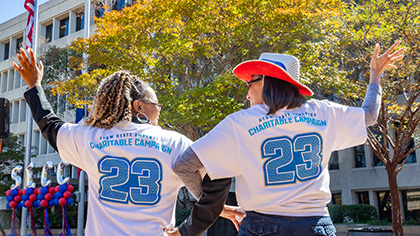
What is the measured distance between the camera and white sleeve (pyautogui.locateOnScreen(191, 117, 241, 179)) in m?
2.51

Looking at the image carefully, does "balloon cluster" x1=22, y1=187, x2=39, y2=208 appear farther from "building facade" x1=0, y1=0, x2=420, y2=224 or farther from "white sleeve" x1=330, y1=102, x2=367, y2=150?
"white sleeve" x1=330, y1=102, x2=367, y2=150

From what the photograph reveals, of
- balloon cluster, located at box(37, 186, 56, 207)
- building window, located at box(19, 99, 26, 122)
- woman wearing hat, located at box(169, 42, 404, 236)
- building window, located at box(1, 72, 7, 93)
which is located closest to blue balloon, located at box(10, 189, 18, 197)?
balloon cluster, located at box(37, 186, 56, 207)

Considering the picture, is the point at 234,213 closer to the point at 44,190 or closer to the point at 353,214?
the point at 44,190

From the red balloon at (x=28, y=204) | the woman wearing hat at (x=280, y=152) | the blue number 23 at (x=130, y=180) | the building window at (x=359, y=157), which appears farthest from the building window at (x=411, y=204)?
the blue number 23 at (x=130, y=180)

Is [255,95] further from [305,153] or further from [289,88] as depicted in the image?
[305,153]

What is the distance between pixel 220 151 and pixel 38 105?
1.28 metres

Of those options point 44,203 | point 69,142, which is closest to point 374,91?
point 69,142

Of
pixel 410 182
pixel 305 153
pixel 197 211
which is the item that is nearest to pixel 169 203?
pixel 197 211

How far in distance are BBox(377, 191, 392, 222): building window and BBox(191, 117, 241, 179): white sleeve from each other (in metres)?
25.2

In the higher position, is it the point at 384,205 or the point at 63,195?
the point at 63,195

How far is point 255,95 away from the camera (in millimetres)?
2814

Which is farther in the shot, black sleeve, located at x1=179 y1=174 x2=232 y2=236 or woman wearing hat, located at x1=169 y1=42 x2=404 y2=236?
black sleeve, located at x1=179 y1=174 x2=232 y2=236

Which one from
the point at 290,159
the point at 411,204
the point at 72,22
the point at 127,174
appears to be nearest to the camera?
the point at 290,159

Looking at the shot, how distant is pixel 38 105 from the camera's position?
3029 mm
